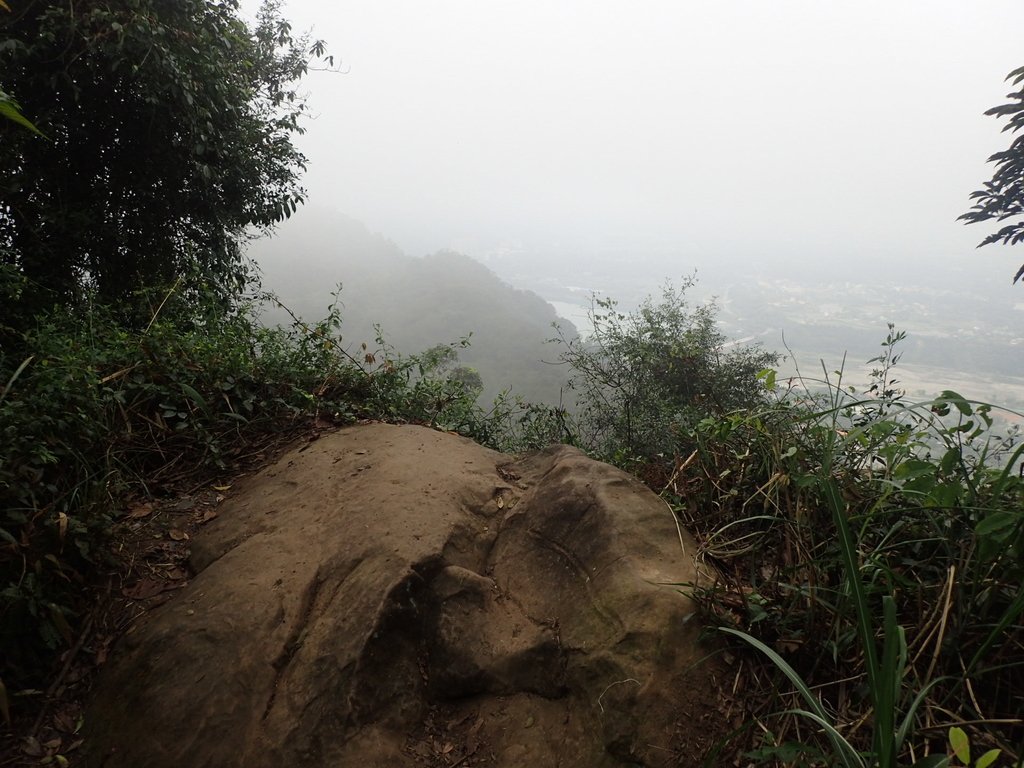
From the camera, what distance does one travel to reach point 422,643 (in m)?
2.12

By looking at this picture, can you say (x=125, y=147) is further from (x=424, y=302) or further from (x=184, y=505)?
(x=424, y=302)

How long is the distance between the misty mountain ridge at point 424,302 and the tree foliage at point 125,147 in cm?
691

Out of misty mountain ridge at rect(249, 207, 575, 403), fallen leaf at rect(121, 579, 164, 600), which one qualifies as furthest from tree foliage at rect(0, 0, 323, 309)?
misty mountain ridge at rect(249, 207, 575, 403)

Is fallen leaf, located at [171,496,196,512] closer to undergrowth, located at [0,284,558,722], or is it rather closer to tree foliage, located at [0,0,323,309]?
undergrowth, located at [0,284,558,722]

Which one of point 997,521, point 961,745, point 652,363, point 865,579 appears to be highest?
point 997,521

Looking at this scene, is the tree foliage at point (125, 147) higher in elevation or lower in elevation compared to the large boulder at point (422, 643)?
higher

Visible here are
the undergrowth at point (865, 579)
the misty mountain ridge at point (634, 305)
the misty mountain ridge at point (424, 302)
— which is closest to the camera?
the undergrowth at point (865, 579)

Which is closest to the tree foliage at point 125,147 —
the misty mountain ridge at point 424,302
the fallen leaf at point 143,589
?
the fallen leaf at point 143,589

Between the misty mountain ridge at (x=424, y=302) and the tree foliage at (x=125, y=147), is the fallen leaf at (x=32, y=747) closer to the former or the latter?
the tree foliage at (x=125, y=147)

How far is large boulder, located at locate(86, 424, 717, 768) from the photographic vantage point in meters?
1.79

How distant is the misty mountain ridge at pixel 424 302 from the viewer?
67.3ft

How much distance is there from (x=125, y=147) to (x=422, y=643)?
5.79 m

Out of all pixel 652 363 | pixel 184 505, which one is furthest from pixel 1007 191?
pixel 184 505

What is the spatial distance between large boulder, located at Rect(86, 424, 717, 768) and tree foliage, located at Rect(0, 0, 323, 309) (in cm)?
349
